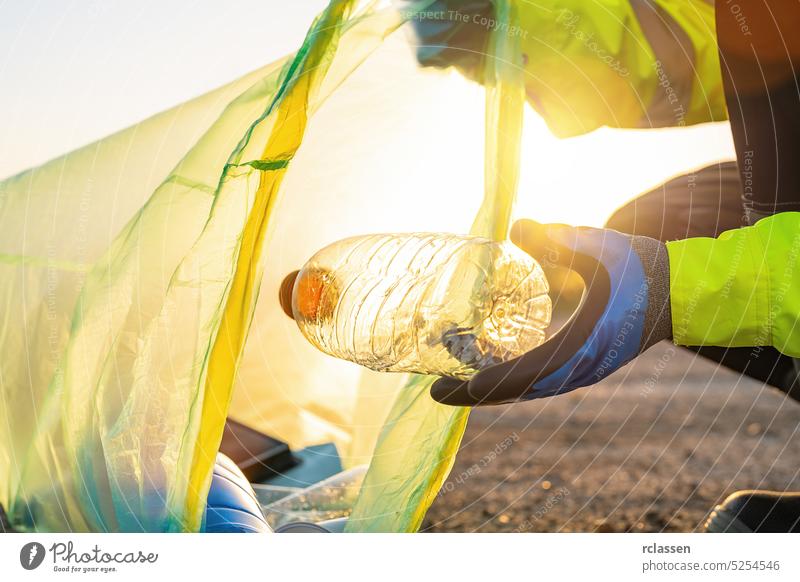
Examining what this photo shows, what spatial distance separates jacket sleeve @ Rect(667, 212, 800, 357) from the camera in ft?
2.78

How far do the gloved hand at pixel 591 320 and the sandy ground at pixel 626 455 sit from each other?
0.69m

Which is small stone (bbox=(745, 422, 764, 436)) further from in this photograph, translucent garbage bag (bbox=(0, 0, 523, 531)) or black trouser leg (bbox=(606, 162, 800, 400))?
translucent garbage bag (bbox=(0, 0, 523, 531))

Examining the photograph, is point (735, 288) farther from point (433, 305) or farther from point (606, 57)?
point (606, 57)

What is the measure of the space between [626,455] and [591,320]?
108 centimetres

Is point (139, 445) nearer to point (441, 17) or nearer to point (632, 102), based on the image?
point (441, 17)

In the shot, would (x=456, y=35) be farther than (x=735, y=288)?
Yes

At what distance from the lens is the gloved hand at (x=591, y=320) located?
819 millimetres

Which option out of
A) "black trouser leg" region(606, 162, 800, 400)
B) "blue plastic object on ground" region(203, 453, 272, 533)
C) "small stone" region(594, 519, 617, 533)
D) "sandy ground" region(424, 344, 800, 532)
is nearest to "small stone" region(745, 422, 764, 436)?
"sandy ground" region(424, 344, 800, 532)

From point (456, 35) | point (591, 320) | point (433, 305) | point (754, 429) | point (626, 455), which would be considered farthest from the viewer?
point (754, 429)

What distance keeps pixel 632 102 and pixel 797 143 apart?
0.82 ft

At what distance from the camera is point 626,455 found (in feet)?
6.01

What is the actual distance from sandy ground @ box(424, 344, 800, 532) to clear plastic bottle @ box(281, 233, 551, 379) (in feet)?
1.97

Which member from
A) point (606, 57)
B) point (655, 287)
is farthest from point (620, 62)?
point (655, 287)
